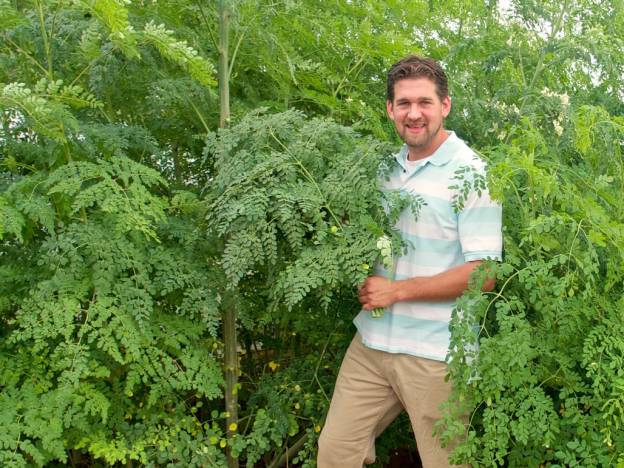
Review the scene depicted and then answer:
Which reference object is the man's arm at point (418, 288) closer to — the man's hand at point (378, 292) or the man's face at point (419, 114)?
the man's hand at point (378, 292)

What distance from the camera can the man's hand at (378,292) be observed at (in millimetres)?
2613

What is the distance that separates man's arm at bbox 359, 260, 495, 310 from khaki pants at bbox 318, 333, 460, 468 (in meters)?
0.25

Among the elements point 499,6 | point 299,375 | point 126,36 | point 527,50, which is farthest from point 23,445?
point 499,6

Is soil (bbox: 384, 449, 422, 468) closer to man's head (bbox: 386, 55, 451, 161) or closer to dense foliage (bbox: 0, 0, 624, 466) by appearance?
dense foliage (bbox: 0, 0, 624, 466)

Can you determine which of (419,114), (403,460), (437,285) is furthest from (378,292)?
(403,460)

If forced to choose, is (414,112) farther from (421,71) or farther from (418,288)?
(418,288)

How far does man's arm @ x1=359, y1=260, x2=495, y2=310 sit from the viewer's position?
253 centimetres

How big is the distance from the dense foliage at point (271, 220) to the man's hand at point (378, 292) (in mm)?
189

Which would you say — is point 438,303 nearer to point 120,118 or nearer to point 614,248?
point 614,248

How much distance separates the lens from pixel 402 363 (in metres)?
2.71

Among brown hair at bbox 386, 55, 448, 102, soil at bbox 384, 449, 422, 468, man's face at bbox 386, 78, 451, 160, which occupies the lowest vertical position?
soil at bbox 384, 449, 422, 468

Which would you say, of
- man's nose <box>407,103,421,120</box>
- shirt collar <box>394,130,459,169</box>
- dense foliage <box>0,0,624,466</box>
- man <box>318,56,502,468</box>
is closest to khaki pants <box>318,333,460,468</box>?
man <box>318,56,502,468</box>

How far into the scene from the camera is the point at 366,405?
9.46ft

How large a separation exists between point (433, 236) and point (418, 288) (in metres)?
0.20
